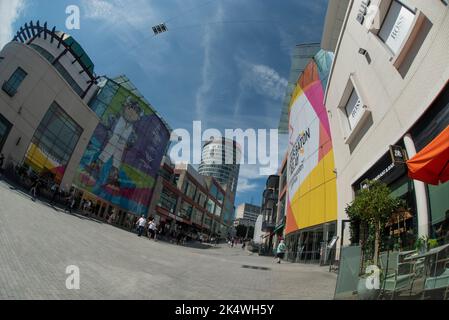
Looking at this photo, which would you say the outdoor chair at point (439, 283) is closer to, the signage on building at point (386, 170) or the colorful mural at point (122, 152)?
the signage on building at point (386, 170)

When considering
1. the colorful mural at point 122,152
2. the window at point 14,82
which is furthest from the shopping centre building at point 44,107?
the colorful mural at point 122,152

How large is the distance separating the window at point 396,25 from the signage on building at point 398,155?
3589mm

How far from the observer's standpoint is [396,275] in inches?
213

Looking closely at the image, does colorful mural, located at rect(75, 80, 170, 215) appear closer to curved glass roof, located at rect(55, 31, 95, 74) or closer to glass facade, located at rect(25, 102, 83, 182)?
glass facade, located at rect(25, 102, 83, 182)

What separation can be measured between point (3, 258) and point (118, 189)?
35.2m

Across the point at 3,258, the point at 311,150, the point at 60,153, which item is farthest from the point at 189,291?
the point at 60,153

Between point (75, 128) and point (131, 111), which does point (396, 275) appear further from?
point (131, 111)

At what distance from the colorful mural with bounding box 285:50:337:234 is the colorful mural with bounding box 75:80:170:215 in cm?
2334

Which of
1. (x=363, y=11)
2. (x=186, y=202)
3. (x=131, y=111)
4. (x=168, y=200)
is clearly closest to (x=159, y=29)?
(x=363, y=11)

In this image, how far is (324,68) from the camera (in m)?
22.8

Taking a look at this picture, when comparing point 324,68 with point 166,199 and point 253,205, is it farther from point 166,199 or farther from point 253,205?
point 253,205

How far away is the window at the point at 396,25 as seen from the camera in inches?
408

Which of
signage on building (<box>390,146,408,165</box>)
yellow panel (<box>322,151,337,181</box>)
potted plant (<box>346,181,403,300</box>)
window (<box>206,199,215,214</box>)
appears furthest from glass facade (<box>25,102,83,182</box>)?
window (<box>206,199,215,214</box>)

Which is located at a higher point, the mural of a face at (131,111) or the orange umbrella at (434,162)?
the mural of a face at (131,111)
